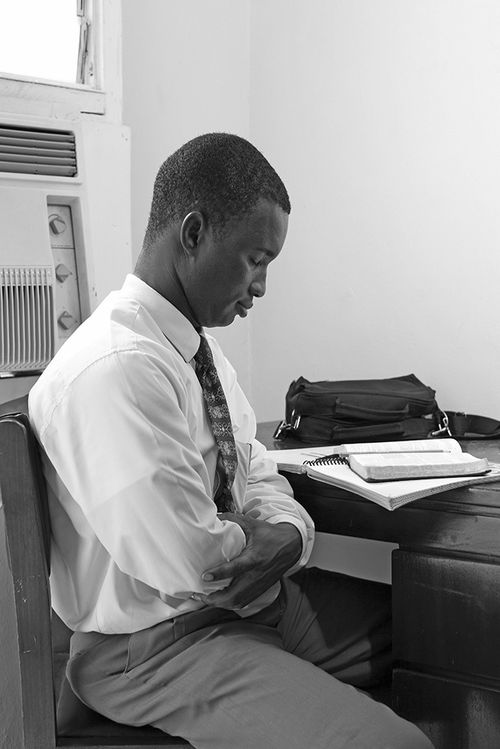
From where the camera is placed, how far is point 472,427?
1909 mm

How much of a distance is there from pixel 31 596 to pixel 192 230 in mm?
548

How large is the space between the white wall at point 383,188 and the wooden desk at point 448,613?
823 millimetres

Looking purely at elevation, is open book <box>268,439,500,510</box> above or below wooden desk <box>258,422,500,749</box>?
above

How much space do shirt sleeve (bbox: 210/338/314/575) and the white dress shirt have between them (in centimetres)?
14

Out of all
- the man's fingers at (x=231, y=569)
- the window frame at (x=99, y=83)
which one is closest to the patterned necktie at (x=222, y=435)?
the man's fingers at (x=231, y=569)

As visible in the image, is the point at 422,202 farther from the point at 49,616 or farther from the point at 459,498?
the point at 49,616

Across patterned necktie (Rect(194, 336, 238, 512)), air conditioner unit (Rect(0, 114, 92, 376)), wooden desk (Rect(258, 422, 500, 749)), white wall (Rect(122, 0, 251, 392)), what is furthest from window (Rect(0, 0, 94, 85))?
wooden desk (Rect(258, 422, 500, 749))

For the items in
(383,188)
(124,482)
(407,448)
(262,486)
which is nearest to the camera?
(124,482)

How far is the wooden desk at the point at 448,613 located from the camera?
1.31 metres

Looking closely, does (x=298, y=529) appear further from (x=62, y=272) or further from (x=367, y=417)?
(x=62, y=272)

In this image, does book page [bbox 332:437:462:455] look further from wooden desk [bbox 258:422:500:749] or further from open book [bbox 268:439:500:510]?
wooden desk [bbox 258:422:500:749]

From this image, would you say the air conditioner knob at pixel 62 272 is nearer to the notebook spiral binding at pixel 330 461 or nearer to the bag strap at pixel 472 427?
the notebook spiral binding at pixel 330 461

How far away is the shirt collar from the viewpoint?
127cm

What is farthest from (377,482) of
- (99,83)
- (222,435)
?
(99,83)
